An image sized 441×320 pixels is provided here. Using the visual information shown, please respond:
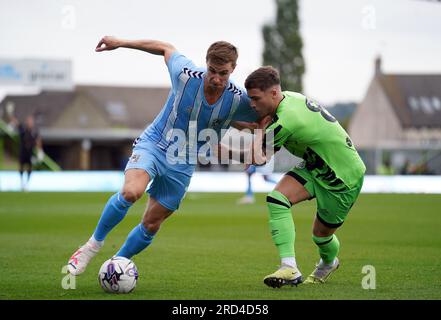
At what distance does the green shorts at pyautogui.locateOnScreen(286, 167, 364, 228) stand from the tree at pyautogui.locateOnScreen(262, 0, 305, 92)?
234 ft

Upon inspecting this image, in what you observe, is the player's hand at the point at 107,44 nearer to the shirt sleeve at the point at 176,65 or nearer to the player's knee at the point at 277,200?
the shirt sleeve at the point at 176,65

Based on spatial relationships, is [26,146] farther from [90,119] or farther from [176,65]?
[90,119]

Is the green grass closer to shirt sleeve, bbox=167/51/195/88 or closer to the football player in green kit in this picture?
the football player in green kit

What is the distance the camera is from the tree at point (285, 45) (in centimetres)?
8019

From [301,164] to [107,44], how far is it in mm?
2241

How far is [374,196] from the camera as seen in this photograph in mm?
29766

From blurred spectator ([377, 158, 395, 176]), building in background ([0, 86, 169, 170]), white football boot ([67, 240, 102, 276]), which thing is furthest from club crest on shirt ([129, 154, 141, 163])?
building in background ([0, 86, 169, 170])

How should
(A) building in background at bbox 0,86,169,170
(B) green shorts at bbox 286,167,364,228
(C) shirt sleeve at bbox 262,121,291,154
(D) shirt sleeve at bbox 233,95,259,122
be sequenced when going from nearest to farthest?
(C) shirt sleeve at bbox 262,121,291,154
(B) green shorts at bbox 286,167,364,228
(D) shirt sleeve at bbox 233,95,259,122
(A) building in background at bbox 0,86,169,170

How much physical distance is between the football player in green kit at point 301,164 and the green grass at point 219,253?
490 millimetres

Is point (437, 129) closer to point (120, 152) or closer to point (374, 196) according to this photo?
point (120, 152)

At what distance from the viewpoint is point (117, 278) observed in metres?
8.51

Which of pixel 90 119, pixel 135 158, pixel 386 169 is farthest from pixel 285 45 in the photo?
pixel 135 158

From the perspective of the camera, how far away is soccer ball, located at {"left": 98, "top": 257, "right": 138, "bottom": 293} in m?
8.50

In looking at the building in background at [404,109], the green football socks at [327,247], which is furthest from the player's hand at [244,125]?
the building in background at [404,109]
